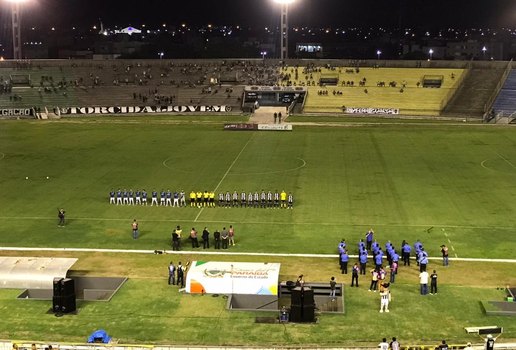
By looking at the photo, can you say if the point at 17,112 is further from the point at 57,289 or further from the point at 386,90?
the point at 57,289

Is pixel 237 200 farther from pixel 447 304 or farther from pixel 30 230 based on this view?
pixel 447 304

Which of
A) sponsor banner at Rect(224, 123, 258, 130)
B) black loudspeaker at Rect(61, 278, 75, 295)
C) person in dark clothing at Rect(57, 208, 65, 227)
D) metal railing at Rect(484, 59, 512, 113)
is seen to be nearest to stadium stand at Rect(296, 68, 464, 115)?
metal railing at Rect(484, 59, 512, 113)

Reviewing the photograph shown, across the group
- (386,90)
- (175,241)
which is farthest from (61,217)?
(386,90)

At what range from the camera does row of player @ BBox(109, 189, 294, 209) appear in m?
38.8

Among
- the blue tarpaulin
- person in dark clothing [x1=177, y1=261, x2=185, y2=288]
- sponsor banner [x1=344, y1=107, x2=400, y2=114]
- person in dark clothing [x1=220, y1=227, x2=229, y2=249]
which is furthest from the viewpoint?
sponsor banner [x1=344, y1=107, x2=400, y2=114]

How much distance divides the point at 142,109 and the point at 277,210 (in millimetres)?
57418

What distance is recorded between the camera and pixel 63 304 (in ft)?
75.3

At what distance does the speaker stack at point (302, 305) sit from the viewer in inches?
871

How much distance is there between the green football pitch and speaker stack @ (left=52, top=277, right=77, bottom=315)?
75 cm

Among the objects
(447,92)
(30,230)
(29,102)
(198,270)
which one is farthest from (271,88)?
(198,270)

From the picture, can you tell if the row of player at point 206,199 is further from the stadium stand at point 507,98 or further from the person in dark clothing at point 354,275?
the stadium stand at point 507,98

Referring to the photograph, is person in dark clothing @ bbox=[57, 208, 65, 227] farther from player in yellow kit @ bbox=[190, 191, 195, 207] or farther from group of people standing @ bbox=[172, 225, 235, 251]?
player in yellow kit @ bbox=[190, 191, 195, 207]

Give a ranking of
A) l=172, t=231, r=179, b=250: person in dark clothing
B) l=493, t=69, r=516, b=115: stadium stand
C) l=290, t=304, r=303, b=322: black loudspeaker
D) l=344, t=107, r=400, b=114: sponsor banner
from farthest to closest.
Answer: l=344, t=107, r=400, b=114: sponsor banner < l=493, t=69, r=516, b=115: stadium stand < l=172, t=231, r=179, b=250: person in dark clothing < l=290, t=304, r=303, b=322: black loudspeaker

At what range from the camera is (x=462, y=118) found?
8281 cm
